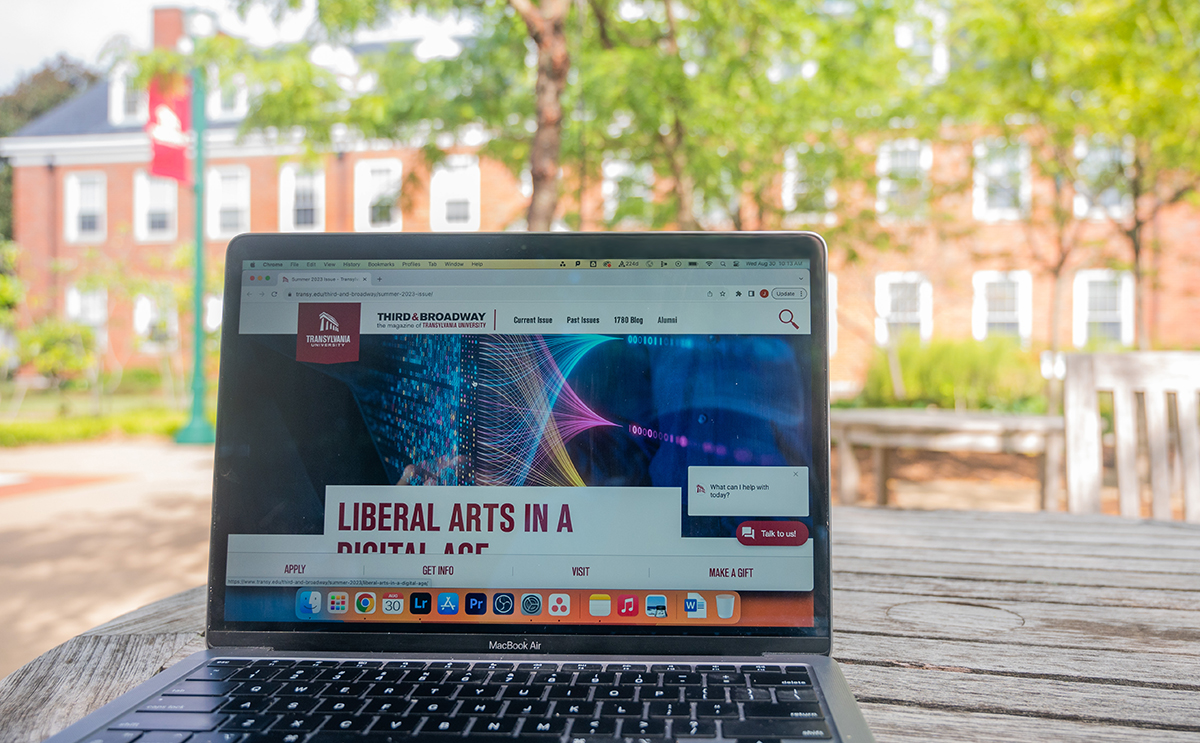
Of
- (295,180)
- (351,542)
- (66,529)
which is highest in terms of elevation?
(295,180)

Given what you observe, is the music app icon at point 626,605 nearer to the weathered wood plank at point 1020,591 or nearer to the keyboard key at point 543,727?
the keyboard key at point 543,727

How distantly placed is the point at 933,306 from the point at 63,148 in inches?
888

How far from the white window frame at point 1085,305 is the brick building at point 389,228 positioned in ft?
0.10

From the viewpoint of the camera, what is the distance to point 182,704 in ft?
2.14

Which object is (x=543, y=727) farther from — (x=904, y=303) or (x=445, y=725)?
(x=904, y=303)

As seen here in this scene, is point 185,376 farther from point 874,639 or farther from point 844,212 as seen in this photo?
point 874,639

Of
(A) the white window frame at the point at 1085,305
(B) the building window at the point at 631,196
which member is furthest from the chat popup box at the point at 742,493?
(A) the white window frame at the point at 1085,305

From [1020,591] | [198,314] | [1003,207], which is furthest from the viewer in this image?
[1003,207]

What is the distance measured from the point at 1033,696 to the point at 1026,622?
0.77 ft

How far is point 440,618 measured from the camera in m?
0.81

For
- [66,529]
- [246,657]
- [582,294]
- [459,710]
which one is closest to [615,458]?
[582,294]

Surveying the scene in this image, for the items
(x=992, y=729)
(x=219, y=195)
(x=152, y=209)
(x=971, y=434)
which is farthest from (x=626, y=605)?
(x=152, y=209)

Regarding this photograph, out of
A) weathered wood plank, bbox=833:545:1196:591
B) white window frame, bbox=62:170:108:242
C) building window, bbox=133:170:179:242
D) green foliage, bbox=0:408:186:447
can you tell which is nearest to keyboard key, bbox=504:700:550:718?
weathered wood plank, bbox=833:545:1196:591

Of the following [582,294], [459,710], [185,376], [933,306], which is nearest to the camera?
[459,710]
